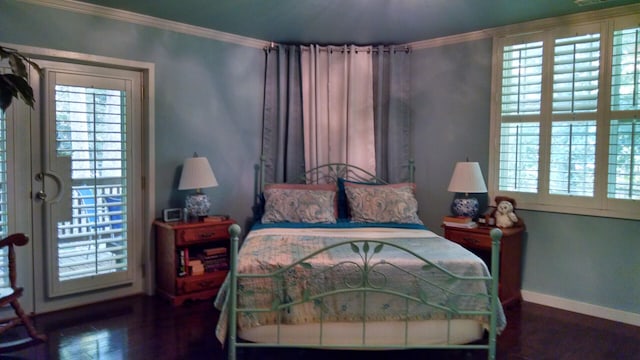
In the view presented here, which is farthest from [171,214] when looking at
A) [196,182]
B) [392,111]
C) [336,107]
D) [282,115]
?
[392,111]

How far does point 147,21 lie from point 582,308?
14.6ft

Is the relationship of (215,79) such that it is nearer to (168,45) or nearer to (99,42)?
(168,45)

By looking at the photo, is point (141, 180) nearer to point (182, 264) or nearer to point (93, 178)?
point (93, 178)

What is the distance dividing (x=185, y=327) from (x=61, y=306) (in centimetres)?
116

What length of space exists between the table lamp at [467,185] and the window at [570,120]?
1.05 feet

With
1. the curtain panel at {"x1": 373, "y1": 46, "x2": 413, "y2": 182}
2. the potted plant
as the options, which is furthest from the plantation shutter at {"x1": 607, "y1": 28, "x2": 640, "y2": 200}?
the potted plant

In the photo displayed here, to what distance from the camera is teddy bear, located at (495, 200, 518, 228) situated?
3.96m

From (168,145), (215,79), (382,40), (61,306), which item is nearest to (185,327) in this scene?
(61,306)

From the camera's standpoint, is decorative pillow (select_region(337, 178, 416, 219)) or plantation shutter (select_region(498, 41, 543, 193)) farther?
decorative pillow (select_region(337, 178, 416, 219))

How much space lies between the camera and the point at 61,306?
374 cm

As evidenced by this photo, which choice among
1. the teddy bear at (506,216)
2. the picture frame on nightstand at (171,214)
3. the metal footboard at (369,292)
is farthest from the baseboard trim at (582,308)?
the picture frame on nightstand at (171,214)

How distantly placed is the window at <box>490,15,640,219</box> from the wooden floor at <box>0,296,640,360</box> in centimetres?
95

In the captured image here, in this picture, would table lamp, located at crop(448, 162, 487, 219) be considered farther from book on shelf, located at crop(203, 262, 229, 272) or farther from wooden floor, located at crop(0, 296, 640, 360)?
book on shelf, located at crop(203, 262, 229, 272)

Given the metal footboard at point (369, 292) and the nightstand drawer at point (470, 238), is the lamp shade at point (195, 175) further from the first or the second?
the nightstand drawer at point (470, 238)
